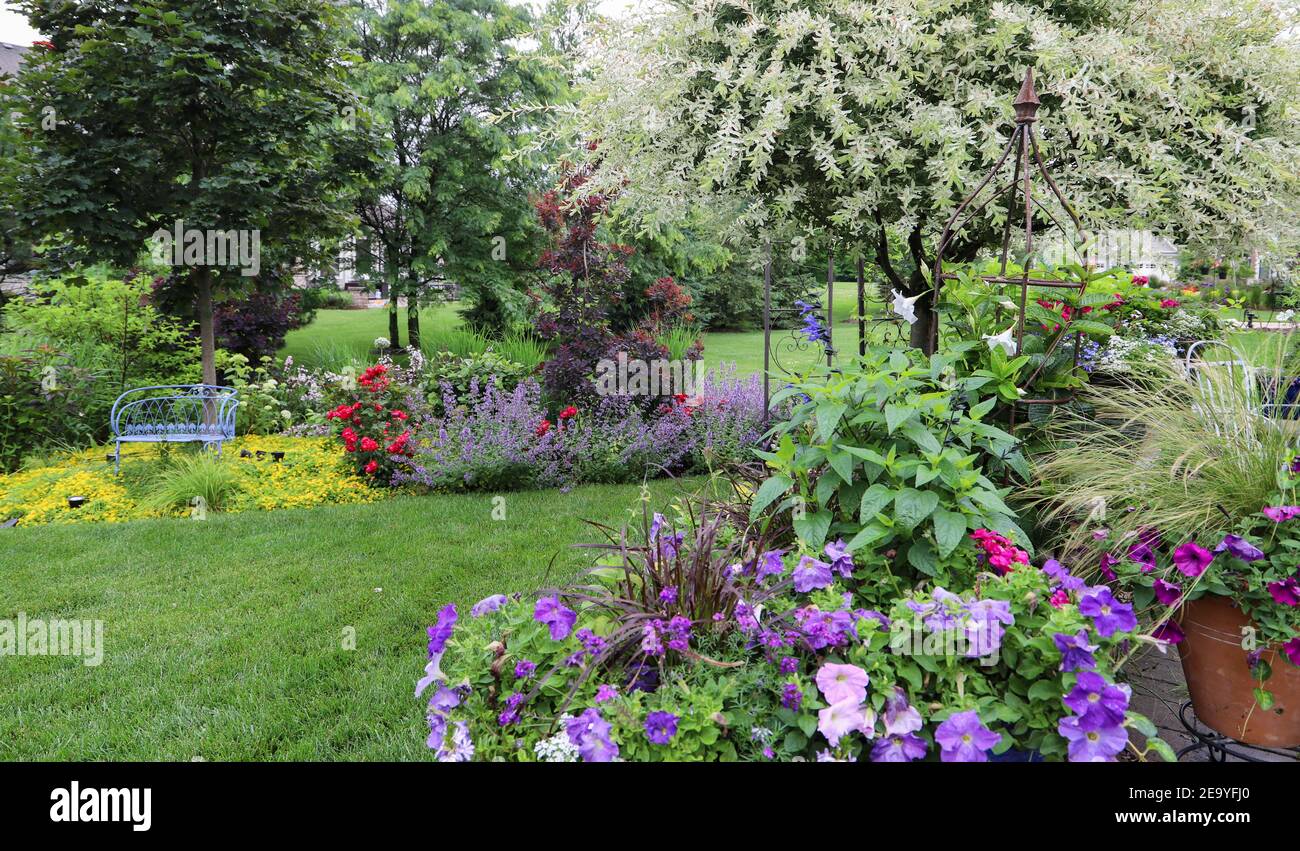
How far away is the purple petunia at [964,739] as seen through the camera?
1276 millimetres

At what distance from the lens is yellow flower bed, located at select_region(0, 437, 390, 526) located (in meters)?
4.72

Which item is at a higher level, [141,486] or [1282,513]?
[1282,513]

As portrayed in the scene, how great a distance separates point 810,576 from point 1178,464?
0.93 m

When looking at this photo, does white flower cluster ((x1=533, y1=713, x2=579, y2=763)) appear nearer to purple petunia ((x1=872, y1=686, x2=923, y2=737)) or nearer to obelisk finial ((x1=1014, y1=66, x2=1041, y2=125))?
purple petunia ((x1=872, y1=686, x2=923, y2=737))

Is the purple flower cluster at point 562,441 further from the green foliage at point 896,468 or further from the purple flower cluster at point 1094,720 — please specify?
the purple flower cluster at point 1094,720

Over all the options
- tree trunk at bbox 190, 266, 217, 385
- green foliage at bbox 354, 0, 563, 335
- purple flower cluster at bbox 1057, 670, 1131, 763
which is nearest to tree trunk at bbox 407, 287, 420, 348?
green foliage at bbox 354, 0, 563, 335

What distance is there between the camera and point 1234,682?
165 centimetres

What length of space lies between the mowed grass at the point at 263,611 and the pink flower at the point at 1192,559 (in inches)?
58.7

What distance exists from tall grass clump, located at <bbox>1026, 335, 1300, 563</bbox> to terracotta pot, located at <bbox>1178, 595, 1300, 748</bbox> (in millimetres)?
188

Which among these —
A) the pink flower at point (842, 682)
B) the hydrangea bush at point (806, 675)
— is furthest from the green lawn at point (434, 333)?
the pink flower at point (842, 682)

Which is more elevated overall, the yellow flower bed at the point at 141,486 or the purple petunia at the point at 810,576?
the purple petunia at the point at 810,576

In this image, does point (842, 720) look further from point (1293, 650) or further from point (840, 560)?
point (1293, 650)

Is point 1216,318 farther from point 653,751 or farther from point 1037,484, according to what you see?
point 653,751

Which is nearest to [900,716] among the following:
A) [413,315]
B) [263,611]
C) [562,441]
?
[263,611]
